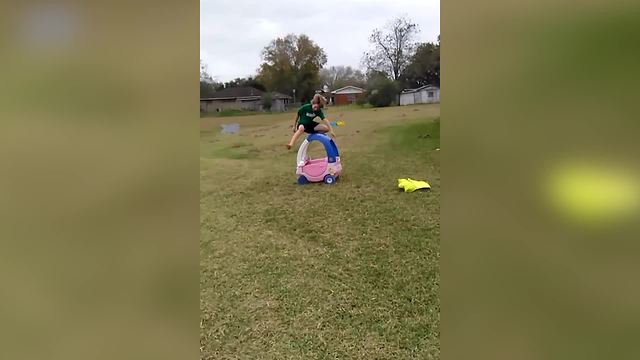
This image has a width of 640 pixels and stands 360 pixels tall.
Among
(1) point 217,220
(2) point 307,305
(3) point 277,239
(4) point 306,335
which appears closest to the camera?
(4) point 306,335

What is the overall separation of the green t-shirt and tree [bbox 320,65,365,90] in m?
0.21

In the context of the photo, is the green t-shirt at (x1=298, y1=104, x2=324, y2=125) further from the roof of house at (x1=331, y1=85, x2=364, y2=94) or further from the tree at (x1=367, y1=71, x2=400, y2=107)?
the tree at (x1=367, y1=71, x2=400, y2=107)

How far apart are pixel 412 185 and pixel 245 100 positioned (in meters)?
1.23

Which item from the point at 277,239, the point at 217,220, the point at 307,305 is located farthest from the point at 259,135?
the point at 307,305

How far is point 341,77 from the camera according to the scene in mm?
2846

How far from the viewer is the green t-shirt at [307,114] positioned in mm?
3039

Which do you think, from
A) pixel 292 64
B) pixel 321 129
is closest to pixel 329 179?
pixel 321 129
